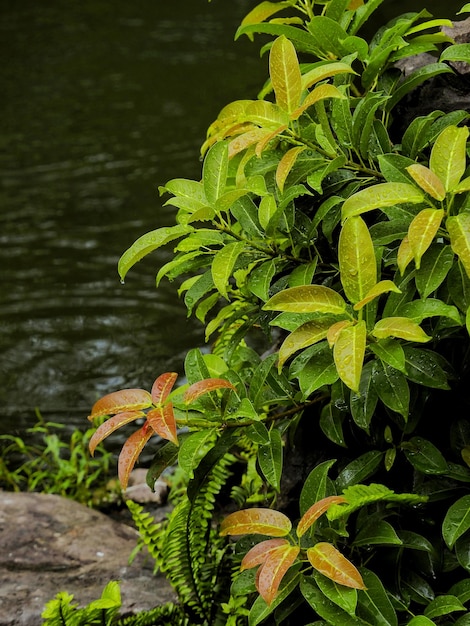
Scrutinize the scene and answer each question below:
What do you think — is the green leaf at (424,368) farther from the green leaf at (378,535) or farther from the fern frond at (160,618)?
the fern frond at (160,618)

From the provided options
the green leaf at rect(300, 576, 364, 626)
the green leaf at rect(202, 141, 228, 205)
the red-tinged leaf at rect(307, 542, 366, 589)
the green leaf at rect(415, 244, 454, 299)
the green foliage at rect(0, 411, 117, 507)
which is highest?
the green leaf at rect(202, 141, 228, 205)

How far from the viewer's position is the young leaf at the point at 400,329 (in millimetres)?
1185

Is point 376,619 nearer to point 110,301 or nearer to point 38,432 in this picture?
point 38,432

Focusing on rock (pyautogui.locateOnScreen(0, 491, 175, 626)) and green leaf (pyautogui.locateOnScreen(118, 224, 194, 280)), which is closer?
green leaf (pyautogui.locateOnScreen(118, 224, 194, 280))

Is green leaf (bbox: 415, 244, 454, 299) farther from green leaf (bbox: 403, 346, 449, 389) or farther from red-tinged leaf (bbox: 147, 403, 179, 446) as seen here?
red-tinged leaf (bbox: 147, 403, 179, 446)

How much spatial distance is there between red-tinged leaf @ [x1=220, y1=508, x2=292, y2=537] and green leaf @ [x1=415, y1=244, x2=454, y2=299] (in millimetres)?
498

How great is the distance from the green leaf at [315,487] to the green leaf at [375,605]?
17 centimetres

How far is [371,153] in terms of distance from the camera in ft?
5.18

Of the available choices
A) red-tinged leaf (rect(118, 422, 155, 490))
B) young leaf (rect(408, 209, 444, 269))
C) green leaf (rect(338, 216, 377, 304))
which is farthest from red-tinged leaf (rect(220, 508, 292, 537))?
young leaf (rect(408, 209, 444, 269))

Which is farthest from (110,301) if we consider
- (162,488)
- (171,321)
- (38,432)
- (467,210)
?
(467,210)

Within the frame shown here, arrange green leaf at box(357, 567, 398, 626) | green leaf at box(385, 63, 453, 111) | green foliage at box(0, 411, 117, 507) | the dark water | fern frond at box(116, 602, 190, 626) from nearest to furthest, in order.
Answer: green leaf at box(357, 567, 398, 626) < green leaf at box(385, 63, 453, 111) < fern frond at box(116, 602, 190, 626) < green foliage at box(0, 411, 117, 507) < the dark water

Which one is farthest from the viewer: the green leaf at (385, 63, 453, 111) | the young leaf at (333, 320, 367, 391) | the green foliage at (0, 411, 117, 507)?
the green foliage at (0, 411, 117, 507)

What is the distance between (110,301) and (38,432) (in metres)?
1.15

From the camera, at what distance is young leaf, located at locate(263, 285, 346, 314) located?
1.25 metres
